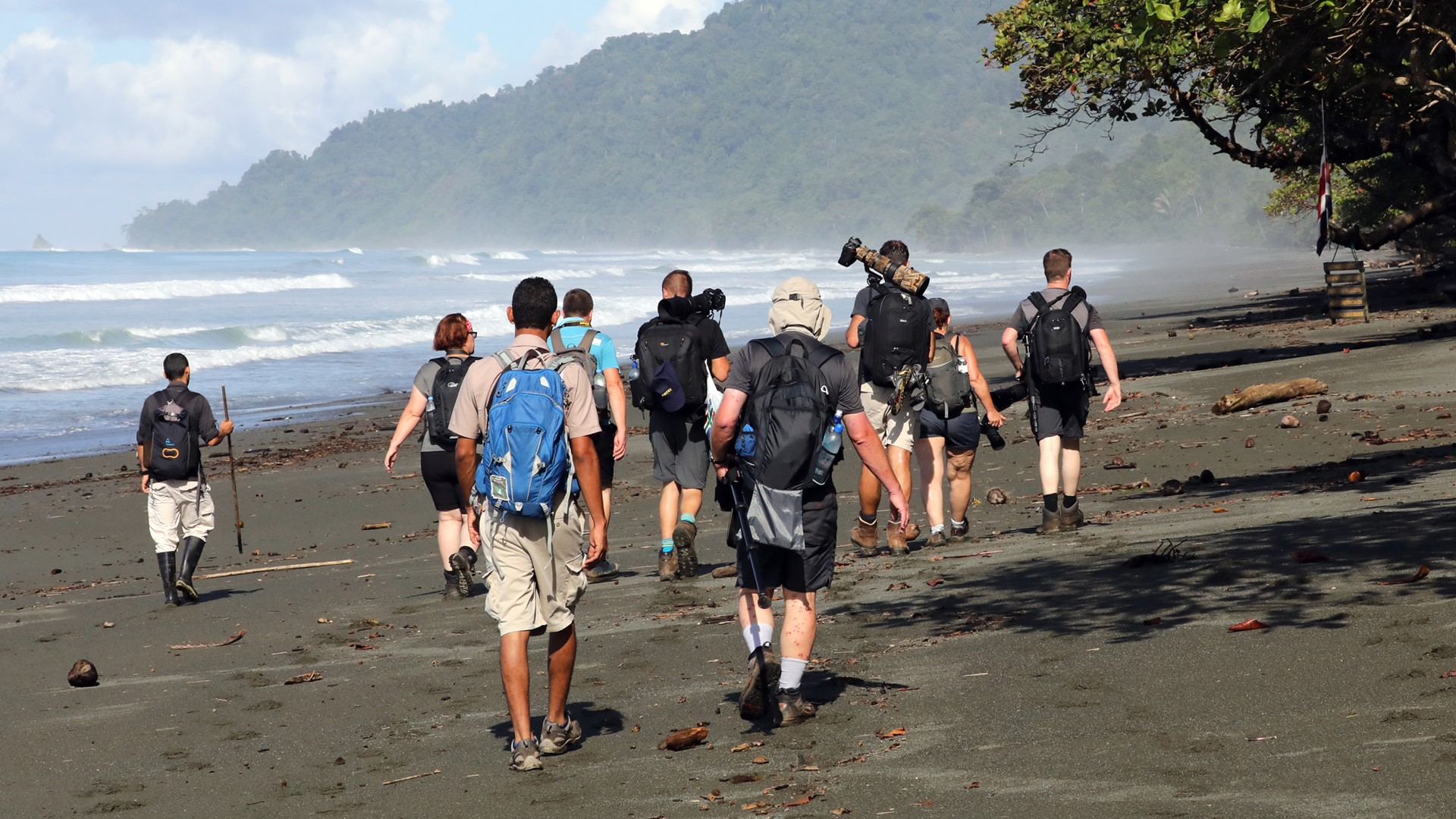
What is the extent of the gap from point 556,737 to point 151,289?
61296 mm

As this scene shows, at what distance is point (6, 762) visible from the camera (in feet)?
19.4

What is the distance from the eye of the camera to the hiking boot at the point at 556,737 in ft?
18.0

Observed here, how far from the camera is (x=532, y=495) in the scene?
5281 millimetres

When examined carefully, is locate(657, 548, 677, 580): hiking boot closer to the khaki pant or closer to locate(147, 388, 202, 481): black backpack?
the khaki pant

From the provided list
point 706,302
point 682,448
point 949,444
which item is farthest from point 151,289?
point 949,444

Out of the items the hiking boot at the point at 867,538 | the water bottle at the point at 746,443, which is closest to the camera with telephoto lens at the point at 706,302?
the hiking boot at the point at 867,538

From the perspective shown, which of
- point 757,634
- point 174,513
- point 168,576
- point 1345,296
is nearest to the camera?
point 757,634

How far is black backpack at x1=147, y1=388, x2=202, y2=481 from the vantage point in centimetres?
949

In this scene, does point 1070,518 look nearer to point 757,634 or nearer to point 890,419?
point 890,419

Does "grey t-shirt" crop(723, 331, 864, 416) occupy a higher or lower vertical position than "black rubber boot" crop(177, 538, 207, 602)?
higher

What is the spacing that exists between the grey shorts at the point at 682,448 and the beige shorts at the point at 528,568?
3.44 meters

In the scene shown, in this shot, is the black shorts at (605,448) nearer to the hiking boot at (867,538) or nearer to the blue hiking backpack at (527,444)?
the hiking boot at (867,538)

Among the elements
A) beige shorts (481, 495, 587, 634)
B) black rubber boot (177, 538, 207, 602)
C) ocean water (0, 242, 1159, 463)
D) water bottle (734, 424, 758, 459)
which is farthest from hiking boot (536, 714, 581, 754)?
ocean water (0, 242, 1159, 463)

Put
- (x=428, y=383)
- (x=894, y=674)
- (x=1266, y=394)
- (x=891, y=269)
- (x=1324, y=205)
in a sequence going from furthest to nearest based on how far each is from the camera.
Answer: (x=1324, y=205) → (x=1266, y=394) → (x=428, y=383) → (x=891, y=269) → (x=894, y=674)
